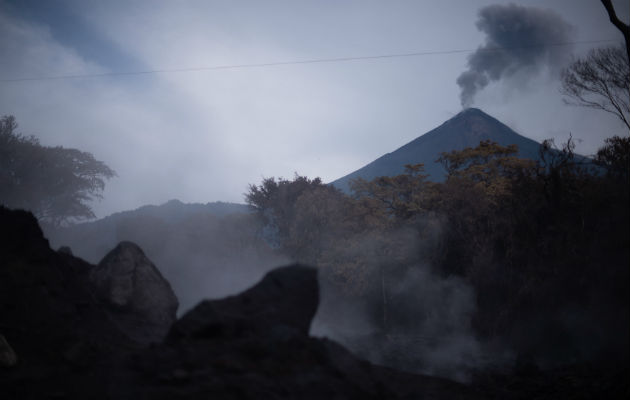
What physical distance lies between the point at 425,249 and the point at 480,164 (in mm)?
11780

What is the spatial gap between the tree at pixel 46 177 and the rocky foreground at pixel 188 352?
90.9 feet

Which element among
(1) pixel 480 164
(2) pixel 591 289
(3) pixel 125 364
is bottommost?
(2) pixel 591 289

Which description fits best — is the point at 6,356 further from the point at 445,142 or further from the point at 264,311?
the point at 445,142

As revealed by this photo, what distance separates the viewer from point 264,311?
12.6 ft

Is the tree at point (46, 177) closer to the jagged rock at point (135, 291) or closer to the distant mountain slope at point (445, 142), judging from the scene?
the jagged rock at point (135, 291)

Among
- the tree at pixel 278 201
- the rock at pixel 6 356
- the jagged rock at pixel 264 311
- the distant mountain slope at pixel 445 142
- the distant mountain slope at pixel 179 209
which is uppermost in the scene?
the distant mountain slope at pixel 445 142

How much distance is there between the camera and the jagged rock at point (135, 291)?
766 centimetres

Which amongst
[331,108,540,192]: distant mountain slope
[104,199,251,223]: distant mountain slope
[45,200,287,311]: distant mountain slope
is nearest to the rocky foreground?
[45,200,287,311]: distant mountain slope

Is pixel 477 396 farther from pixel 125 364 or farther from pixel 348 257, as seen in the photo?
pixel 348 257

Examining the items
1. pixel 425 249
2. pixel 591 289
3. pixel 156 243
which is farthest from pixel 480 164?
pixel 156 243

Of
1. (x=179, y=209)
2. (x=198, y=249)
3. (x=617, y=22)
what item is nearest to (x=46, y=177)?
(x=198, y=249)

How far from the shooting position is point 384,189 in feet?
78.5

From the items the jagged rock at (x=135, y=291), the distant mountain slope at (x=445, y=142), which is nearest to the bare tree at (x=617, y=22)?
the jagged rock at (x=135, y=291)

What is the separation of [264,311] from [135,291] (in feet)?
18.1
